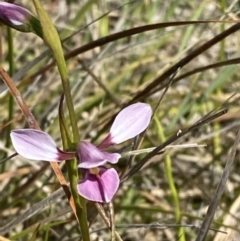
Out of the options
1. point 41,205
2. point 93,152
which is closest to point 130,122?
point 93,152

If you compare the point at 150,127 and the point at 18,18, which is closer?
the point at 18,18

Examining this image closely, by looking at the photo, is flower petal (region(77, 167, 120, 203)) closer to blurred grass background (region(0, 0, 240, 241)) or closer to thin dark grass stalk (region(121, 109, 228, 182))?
thin dark grass stalk (region(121, 109, 228, 182))

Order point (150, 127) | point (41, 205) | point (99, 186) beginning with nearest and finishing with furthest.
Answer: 1. point (99, 186)
2. point (41, 205)
3. point (150, 127)

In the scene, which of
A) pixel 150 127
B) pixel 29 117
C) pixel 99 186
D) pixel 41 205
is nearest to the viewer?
pixel 99 186

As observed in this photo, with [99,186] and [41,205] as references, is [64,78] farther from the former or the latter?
[41,205]

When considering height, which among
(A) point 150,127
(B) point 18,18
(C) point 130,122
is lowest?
(A) point 150,127

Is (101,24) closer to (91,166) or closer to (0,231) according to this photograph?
(0,231)

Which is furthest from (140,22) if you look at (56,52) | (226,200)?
(56,52)

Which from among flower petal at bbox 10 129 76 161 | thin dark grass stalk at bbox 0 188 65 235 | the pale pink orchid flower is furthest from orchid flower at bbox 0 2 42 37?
thin dark grass stalk at bbox 0 188 65 235
